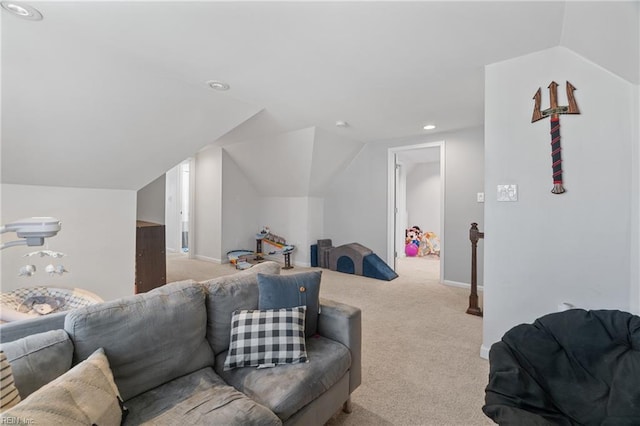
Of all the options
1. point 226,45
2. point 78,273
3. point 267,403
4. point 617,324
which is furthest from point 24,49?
point 617,324

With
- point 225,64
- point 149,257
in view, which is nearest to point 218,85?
point 225,64

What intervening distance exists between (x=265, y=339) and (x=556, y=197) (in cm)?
214

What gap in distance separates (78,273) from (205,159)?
3386mm

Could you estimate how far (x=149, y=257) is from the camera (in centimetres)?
382

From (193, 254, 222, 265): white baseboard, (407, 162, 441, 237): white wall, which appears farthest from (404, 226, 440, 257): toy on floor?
(193, 254, 222, 265): white baseboard

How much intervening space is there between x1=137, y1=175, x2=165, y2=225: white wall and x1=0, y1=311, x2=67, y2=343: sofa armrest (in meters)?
3.53

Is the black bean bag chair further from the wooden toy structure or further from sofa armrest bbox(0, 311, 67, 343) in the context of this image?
the wooden toy structure

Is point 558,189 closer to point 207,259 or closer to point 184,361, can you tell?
point 184,361

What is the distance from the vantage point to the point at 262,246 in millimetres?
6242

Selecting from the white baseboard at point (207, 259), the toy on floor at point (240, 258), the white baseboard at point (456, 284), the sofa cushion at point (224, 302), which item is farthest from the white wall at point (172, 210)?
the sofa cushion at point (224, 302)

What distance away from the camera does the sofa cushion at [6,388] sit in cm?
84

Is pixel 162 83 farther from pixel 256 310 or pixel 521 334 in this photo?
pixel 521 334

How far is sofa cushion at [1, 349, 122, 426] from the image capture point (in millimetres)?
786

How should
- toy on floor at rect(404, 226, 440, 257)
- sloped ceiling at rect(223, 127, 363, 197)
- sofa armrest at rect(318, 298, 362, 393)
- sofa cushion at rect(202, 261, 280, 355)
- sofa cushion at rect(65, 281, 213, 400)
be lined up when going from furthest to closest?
toy on floor at rect(404, 226, 440, 257) → sloped ceiling at rect(223, 127, 363, 197) → sofa armrest at rect(318, 298, 362, 393) → sofa cushion at rect(202, 261, 280, 355) → sofa cushion at rect(65, 281, 213, 400)
